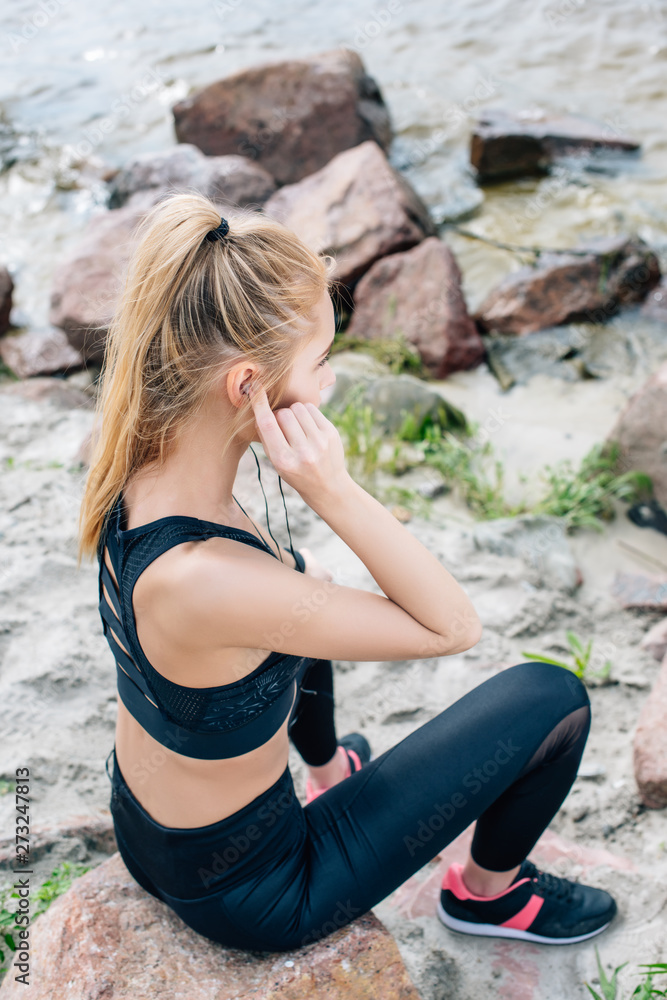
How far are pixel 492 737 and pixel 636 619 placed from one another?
1648 millimetres

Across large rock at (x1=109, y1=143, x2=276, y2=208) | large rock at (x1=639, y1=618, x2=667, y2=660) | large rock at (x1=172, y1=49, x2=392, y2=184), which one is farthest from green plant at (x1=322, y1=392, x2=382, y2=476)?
Answer: large rock at (x1=172, y1=49, x2=392, y2=184)

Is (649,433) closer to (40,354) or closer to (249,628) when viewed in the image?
(249,628)

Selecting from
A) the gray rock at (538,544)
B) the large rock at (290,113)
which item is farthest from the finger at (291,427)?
the large rock at (290,113)

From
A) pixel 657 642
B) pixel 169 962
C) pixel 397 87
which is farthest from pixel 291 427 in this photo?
pixel 397 87

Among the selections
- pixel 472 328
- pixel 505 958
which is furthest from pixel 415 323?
pixel 505 958

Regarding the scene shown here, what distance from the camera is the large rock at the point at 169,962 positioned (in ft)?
5.02

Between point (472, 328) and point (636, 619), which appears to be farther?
point (472, 328)

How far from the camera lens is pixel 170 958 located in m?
1.61

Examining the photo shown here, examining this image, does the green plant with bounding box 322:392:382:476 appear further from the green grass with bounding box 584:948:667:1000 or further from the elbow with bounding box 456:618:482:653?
the green grass with bounding box 584:948:667:1000

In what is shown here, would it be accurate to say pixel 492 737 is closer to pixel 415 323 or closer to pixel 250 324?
pixel 250 324

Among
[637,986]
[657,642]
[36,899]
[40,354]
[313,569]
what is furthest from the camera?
[40,354]

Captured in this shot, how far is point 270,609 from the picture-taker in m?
1.35

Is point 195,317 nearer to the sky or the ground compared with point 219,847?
nearer to the sky

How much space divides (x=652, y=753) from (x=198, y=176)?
6.13 m
